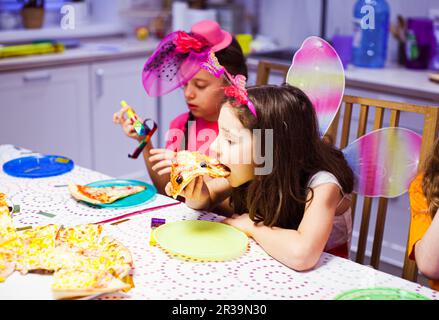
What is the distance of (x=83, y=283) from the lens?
2.93 feet

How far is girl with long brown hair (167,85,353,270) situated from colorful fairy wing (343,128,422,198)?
15 centimetres

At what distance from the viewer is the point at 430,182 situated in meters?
1.21

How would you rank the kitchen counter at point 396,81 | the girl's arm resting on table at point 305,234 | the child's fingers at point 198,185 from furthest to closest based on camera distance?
the kitchen counter at point 396,81
the child's fingers at point 198,185
the girl's arm resting on table at point 305,234

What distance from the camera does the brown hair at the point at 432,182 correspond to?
3.92 feet

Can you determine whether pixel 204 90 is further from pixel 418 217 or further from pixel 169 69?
pixel 418 217

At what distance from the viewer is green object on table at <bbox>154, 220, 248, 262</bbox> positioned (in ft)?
3.38

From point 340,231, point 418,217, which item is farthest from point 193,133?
point 418,217

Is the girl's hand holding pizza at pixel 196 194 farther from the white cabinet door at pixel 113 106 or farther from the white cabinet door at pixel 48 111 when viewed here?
the white cabinet door at pixel 113 106

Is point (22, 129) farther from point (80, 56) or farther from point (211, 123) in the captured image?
point (211, 123)

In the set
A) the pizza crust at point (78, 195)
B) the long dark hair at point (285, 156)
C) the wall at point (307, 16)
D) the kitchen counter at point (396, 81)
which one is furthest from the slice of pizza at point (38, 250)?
the wall at point (307, 16)

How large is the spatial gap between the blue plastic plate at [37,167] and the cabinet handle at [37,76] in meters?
1.14
